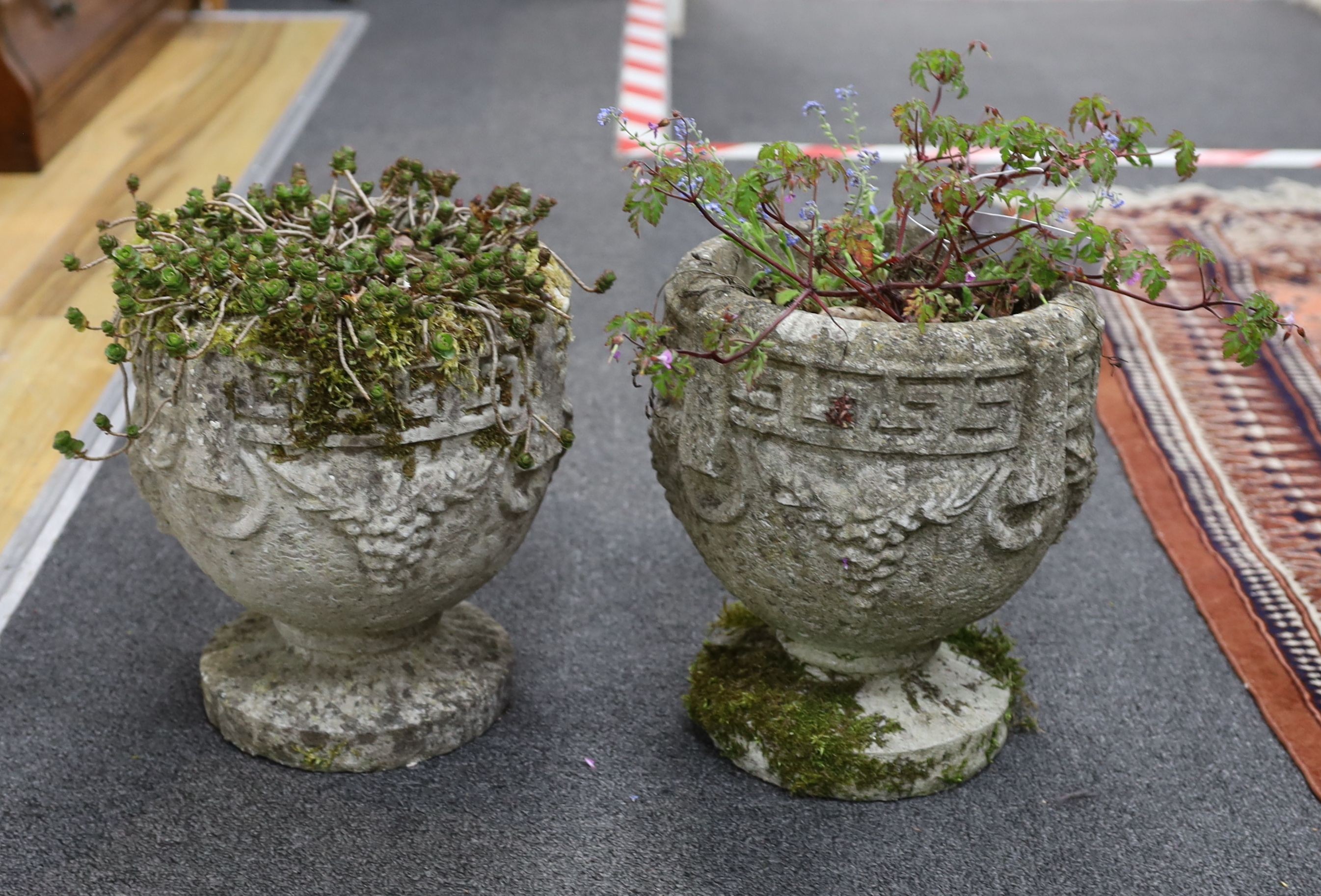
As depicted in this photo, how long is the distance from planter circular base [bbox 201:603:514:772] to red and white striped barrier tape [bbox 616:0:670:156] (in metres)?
2.62

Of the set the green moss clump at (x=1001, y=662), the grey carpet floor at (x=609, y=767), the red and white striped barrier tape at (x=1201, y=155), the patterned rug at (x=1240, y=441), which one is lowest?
the grey carpet floor at (x=609, y=767)

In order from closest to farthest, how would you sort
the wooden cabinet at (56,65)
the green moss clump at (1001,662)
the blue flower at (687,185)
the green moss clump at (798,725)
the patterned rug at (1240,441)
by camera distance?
the blue flower at (687,185), the green moss clump at (798,725), the green moss clump at (1001,662), the patterned rug at (1240,441), the wooden cabinet at (56,65)

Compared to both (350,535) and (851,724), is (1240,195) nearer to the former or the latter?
(851,724)

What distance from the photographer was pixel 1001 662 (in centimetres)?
209

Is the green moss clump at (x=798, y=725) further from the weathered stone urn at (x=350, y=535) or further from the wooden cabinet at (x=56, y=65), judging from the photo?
the wooden cabinet at (x=56, y=65)

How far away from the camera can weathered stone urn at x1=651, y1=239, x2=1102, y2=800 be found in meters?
1.61

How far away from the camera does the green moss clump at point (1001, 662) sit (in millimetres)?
2047

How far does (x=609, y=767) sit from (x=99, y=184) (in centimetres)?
274

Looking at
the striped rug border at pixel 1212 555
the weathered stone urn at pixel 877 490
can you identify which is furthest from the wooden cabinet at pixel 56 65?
the striped rug border at pixel 1212 555

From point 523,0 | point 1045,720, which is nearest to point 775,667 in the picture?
point 1045,720

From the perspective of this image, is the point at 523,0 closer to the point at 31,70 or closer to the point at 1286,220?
the point at 31,70

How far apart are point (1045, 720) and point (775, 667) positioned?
1.46ft

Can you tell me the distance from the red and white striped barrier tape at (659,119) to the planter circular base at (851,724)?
2.22m

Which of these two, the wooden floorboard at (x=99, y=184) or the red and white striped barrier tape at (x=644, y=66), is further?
the red and white striped barrier tape at (x=644, y=66)
